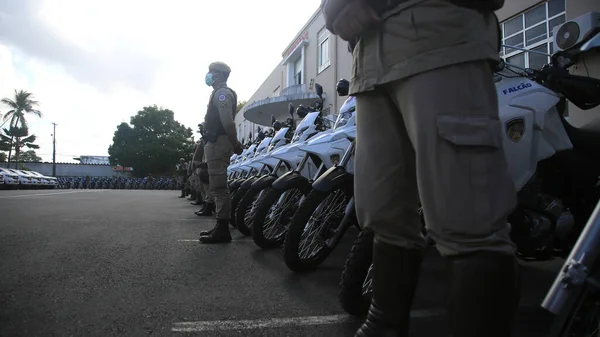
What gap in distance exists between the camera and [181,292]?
7.47ft

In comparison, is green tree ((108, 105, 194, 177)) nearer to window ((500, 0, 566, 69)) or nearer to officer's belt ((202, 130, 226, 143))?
window ((500, 0, 566, 69))

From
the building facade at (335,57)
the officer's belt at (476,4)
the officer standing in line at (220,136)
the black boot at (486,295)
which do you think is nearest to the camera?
the black boot at (486,295)

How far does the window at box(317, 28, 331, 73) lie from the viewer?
19250 mm

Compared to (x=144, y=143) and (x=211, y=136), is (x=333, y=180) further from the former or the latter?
(x=144, y=143)

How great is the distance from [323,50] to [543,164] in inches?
743

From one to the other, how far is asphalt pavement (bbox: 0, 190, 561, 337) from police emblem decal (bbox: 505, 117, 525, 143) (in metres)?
0.94

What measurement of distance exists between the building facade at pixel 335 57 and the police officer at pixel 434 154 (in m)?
3.45

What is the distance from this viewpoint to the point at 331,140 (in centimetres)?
339

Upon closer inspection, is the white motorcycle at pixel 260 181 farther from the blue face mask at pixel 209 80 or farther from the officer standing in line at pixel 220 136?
the blue face mask at pixel 209 80

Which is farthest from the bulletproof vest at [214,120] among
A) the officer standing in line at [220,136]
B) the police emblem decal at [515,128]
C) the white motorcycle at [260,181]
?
the police emblem decal at [515,128]

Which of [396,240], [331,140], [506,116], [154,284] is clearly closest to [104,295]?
[154,284]

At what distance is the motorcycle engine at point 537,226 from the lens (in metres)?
2.00

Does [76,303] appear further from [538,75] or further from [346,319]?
[538,75]

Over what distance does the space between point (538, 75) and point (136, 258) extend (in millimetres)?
3270
